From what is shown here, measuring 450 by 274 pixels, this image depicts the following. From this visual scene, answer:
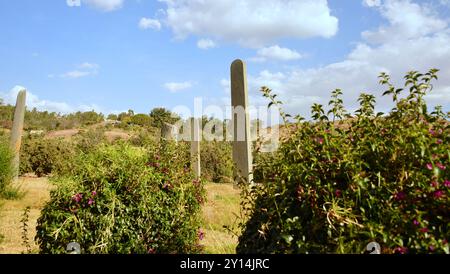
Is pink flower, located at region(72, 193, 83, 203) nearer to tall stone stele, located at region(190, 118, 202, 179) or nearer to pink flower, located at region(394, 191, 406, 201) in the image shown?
pink flower, located at region(394, 191, 406, 201)

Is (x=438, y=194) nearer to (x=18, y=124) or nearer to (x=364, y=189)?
(x=364, y=189)

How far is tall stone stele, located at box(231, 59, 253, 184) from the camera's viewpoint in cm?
777

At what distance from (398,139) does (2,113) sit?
3753cm

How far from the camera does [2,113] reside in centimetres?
3466

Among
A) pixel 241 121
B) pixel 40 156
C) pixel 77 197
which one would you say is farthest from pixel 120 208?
pixel 40 156

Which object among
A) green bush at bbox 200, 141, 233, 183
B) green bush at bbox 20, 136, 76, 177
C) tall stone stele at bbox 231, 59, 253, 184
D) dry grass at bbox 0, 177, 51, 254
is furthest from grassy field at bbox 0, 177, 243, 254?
green bush at bbox 20, 136, 76, 177

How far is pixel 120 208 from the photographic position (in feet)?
13.7

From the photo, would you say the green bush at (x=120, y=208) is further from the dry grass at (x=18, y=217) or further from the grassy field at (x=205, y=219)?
the dry grass at (x=18, y=217)

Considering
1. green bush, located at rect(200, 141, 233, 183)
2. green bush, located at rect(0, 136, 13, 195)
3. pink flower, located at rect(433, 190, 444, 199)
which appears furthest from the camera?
green bush, located at rect(200, 141, 233, 183)

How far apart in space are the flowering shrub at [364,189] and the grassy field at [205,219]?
1459 mm

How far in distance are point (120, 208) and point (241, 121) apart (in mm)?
4023

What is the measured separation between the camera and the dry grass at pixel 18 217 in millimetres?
6098
